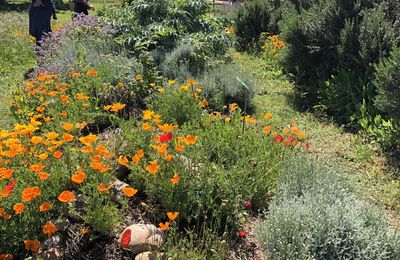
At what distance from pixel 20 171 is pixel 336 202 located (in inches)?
82.4

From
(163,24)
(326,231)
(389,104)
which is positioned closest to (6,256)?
(326,231)

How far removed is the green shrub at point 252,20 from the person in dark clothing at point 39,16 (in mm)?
4457

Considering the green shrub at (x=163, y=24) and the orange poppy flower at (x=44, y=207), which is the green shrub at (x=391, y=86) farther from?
the orange poppy flower at (x=44, y=207)

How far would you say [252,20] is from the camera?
9836 millimetres

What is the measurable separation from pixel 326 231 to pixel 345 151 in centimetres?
241

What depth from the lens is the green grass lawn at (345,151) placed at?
147 inches

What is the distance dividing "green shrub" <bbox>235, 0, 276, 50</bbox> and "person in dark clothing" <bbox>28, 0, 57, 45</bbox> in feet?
14.6

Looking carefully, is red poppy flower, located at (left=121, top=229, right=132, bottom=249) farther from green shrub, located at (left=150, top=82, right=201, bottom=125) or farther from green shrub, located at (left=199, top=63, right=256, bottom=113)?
green shrub, located at (left=199, top=63, right=256, bottom=113)

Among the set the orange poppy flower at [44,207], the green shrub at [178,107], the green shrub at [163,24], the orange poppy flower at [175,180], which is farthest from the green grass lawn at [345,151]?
the orange poppy flower at [44,207]

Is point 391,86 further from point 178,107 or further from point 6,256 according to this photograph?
Result: point 6,256

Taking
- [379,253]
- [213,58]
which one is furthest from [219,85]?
[379,253]

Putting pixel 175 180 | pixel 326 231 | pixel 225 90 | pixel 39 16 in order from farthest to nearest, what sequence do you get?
pixel 39 16, pixel 225 90, pixel 175 180, pixel 326 231

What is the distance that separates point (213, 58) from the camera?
21.5 feet

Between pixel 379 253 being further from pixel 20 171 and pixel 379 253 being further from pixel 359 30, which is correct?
pixel 359 30
